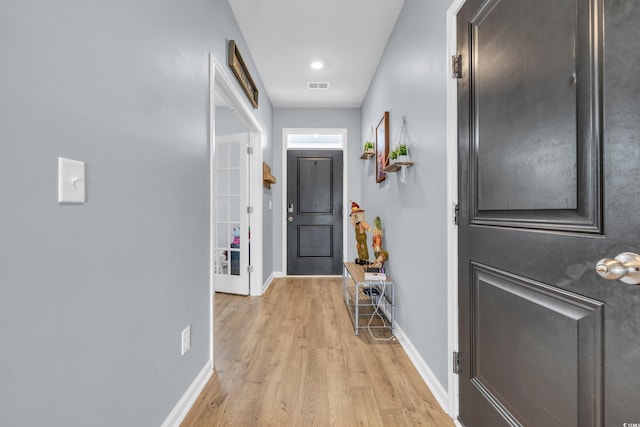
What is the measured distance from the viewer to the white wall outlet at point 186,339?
1.50 m

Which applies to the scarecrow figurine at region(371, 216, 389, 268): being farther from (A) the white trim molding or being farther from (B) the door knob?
(B) the door knob

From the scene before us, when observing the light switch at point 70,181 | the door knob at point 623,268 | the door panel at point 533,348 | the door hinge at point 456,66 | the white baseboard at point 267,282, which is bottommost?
the white baseboard at point 267,282

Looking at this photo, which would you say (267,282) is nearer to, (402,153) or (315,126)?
(315,126)

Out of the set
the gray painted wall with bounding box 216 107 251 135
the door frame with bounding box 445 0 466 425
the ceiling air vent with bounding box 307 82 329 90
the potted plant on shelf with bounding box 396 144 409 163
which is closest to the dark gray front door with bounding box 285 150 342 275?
the gray painted wall with bounding box 216 107 251 135

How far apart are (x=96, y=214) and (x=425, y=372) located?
1.82 meters

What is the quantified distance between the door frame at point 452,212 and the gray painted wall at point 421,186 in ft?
0.26

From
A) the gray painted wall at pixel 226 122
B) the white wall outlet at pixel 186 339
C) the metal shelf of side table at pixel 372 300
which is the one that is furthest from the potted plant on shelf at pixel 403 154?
the gray painted wall at pixel 226 122

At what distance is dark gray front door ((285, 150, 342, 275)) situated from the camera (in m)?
4.66

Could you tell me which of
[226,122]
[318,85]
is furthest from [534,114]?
[226,122]

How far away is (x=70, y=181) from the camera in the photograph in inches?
31.6

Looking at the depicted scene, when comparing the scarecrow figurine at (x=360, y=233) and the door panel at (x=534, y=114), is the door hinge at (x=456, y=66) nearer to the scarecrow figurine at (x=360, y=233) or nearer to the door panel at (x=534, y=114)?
the door panel at (x=534, y=114)

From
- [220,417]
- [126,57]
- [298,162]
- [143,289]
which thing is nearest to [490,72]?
[126,57]

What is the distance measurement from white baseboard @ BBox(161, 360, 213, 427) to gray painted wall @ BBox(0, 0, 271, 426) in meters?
0.05

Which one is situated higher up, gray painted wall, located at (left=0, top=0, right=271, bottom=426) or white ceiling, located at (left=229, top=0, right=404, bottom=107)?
white ceiling, located at (left=229, top=0, right=404, bottom=107)
